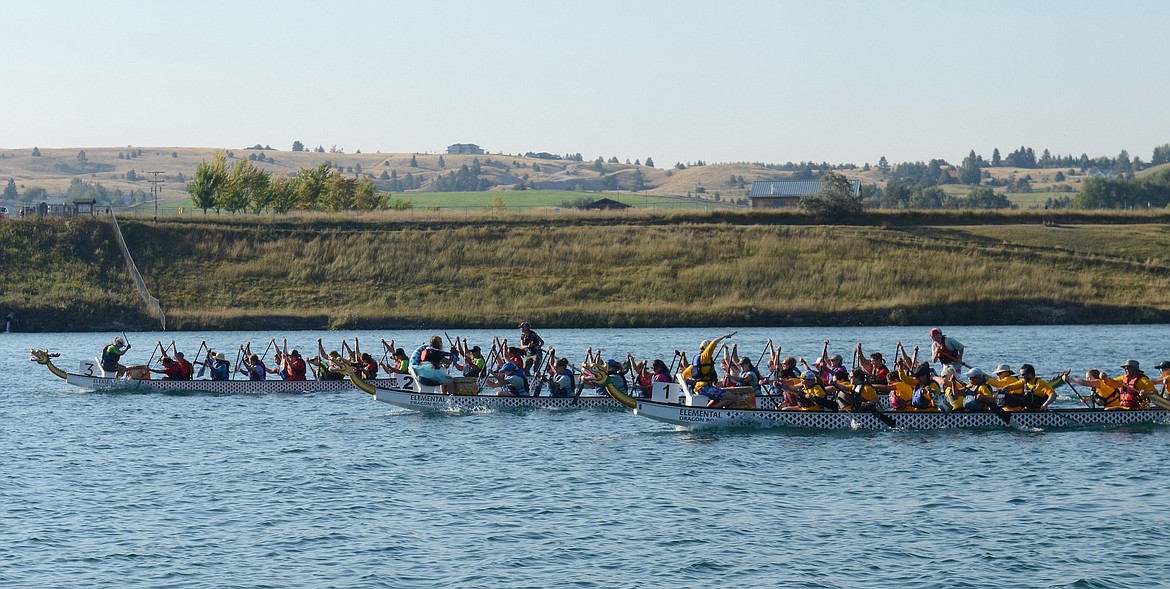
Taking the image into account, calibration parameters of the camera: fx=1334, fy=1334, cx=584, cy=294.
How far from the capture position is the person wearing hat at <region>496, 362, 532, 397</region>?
130 ft

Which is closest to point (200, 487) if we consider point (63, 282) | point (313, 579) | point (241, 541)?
point (241, 541)

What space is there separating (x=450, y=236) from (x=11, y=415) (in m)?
55.5

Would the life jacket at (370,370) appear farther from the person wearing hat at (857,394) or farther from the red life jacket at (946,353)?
the red life jacket at (946,353)

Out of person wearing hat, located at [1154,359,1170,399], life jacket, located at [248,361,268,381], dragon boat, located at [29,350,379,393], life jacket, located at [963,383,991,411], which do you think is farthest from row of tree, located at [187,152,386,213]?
person wearing hat, located at [1154,359,1170,399]

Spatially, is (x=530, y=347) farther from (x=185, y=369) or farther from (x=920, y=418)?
(x=185, y=369)

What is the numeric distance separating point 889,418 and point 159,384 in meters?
26.1

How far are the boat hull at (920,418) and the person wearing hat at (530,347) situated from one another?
6819mm

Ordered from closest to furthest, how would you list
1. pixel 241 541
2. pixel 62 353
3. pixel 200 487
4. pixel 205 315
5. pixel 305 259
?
pixel 241 541 < pixel 200 487 < pixel 62 353 < pixel 205 315 < pixel 305 259

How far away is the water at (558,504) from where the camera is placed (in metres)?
21.2

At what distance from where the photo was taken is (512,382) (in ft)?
130

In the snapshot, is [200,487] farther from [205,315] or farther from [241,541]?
[205,315]

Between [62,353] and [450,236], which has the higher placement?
[450,236]

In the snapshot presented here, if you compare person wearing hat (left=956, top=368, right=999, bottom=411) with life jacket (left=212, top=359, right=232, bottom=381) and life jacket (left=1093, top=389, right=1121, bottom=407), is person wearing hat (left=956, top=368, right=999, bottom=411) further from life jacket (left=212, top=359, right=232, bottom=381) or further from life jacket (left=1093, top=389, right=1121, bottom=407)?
life jacket (left=212, top=359, right=232, bottom=381)

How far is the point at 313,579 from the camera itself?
21.0 m
